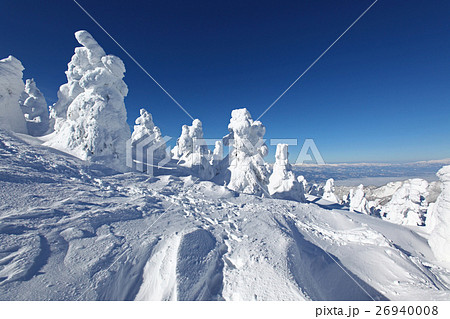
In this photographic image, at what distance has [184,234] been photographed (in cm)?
609

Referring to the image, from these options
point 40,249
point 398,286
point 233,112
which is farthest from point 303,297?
point 233,112

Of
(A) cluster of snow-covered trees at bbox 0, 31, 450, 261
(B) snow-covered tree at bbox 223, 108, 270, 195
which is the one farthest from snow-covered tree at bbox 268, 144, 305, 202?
(B) snow-covered tree at bbox 223, 108, 270, 195

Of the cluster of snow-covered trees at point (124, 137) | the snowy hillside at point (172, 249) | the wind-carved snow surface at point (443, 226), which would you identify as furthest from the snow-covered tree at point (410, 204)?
the snowy hillside at point (172, 249)

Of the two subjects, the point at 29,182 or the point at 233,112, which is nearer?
the point at 29,182

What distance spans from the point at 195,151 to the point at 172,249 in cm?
2912

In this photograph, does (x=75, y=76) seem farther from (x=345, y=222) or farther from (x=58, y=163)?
(x=345, y=222)

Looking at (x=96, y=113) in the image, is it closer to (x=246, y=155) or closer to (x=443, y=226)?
(x=246, y=155)

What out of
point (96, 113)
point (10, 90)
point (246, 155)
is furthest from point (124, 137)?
point (246, 155)

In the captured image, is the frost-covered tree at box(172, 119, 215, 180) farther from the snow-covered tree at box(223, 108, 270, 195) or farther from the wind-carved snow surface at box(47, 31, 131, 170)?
the wind-carved snow surface at box(47, 31, 131, 170)

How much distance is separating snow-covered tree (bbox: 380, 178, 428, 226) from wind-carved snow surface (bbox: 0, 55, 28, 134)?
46616 millimetres

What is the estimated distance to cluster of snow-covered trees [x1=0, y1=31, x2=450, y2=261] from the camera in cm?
1398

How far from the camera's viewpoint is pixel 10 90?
56.6 ft
